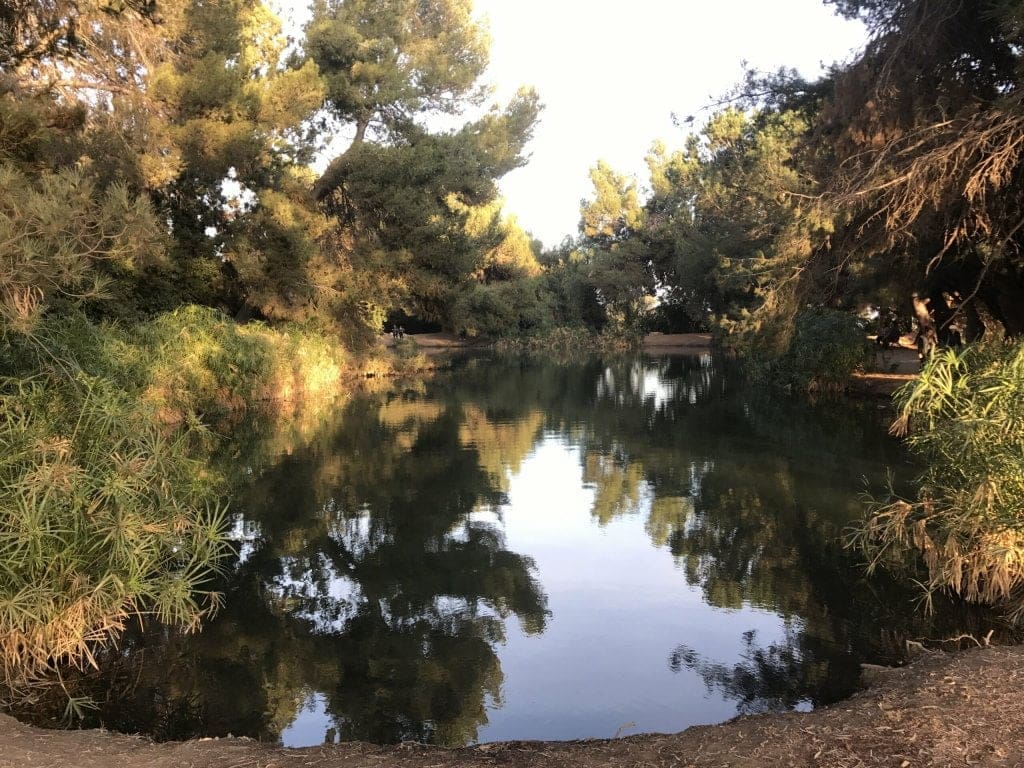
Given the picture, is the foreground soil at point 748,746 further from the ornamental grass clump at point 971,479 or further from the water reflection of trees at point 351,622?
the ornamental grass clump at point 971,479

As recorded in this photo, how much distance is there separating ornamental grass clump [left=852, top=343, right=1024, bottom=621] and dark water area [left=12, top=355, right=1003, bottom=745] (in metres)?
0.39

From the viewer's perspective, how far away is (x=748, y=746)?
3689 millimetres

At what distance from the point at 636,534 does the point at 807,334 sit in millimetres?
14491

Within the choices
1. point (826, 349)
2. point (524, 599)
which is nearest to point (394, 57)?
point (826, 349)

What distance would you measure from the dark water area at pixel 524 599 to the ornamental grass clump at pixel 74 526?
1.45ft

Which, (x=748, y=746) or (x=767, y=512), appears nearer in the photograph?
(x=748, y=746)

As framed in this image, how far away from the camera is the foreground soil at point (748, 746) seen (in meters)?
3.45

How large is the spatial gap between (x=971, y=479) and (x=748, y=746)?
3.55 m

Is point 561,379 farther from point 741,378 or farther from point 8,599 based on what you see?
point 8,599

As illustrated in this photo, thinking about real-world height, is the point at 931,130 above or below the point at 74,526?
above

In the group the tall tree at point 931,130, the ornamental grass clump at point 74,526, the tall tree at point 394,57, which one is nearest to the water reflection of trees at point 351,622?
the ornamental grass clump at point 74,526

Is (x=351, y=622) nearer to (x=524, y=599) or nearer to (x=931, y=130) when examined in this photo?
(x=524, y=599)

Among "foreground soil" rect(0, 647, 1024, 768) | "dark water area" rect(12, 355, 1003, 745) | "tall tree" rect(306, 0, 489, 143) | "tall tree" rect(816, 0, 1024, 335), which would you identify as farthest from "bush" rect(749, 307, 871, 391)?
"foreground soil" rect(0, 647, 1024, 768)

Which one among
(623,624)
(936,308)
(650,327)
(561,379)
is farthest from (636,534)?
(650,327)
